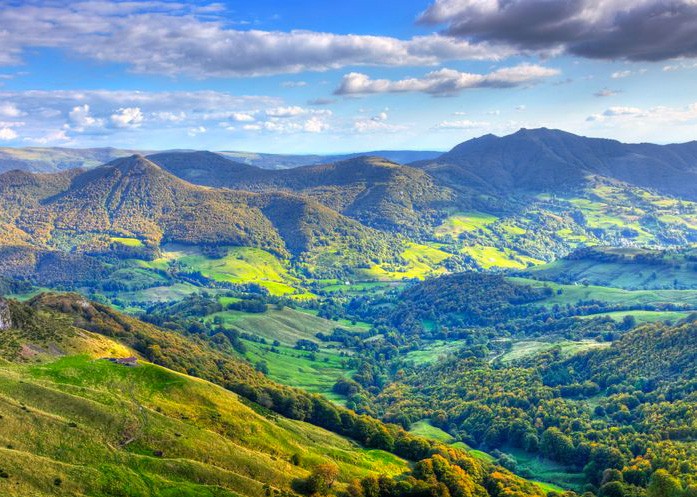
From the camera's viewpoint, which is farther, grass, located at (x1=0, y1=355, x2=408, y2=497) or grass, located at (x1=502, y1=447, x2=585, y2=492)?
grass, located at (x1=502, y1=447, x2=585, y2=492)

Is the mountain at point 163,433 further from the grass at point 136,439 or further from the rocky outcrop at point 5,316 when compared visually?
the rocky outcrop at point 5,316

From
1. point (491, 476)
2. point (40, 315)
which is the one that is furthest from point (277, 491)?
point (40, 315)

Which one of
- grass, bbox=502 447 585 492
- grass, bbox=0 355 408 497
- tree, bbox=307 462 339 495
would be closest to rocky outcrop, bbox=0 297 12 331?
grass, bbox=0 355 408 497

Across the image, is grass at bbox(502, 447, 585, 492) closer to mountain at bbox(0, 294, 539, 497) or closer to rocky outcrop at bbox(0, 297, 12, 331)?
mountain at bbox(0, 294, 539, 497)

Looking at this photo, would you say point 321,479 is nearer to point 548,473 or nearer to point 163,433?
point 163,433

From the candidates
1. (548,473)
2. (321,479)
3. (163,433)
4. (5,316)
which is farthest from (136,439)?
(548,473)

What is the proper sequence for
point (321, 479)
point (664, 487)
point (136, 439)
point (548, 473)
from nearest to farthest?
point (136, 439), point (321, 479), point (664, 487), point (548, 473)

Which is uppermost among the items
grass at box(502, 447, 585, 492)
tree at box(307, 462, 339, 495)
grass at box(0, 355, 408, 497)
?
grass at box(0, 355, 408, 497)
